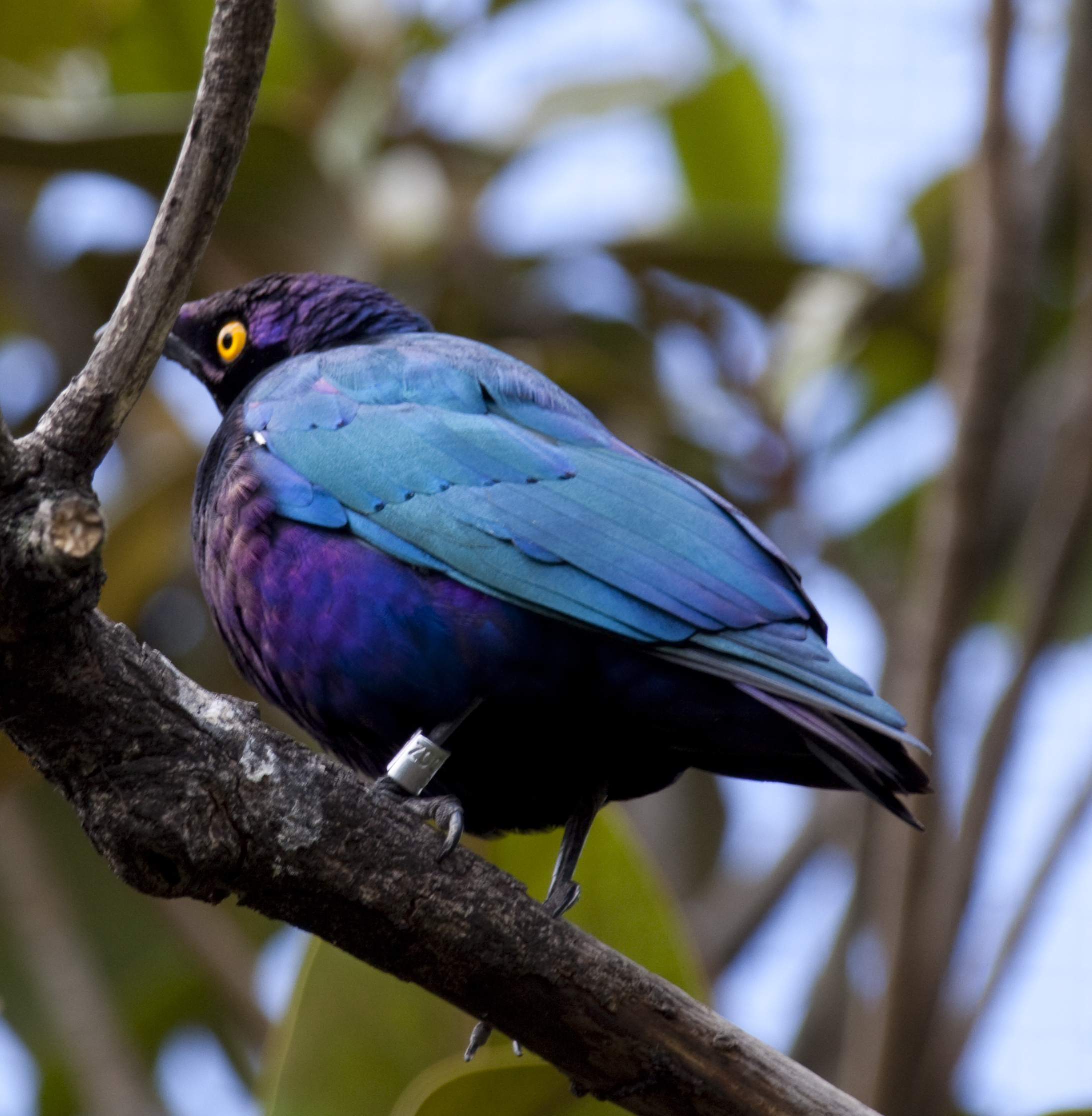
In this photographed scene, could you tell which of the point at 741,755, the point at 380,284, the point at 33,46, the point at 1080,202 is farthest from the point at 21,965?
the point at 1080,202

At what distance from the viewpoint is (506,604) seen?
2969mm

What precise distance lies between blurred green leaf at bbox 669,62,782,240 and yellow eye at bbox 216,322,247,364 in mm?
3039

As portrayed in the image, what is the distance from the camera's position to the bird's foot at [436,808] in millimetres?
2658

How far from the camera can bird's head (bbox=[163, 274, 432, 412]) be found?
151 inches

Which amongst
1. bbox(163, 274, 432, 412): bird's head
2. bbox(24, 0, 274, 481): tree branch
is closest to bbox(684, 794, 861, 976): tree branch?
bbox(163, 274, 432, 412): bird's head

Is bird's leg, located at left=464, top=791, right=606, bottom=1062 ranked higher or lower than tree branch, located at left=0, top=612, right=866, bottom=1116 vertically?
lower

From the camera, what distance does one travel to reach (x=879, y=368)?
659 centimetres

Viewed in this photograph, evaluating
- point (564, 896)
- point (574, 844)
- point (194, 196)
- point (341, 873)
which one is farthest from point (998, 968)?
point (194, 196)

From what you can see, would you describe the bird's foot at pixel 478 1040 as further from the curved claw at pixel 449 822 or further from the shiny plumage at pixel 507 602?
the curved claw at pixel 449 822

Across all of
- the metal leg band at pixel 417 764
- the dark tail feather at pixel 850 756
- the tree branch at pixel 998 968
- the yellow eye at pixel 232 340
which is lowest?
the tree branch at pixel 998 968

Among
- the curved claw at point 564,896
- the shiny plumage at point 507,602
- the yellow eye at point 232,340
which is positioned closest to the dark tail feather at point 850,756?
the shiny plumage at point 507,602

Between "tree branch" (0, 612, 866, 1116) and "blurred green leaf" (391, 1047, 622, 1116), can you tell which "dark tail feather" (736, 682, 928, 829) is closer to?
"tree branch" (0, 612, 866, 1116)

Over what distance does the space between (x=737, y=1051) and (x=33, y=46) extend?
483cm

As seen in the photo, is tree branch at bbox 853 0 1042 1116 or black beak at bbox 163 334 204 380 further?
tree branch at bbox 853 0 1042 1116
